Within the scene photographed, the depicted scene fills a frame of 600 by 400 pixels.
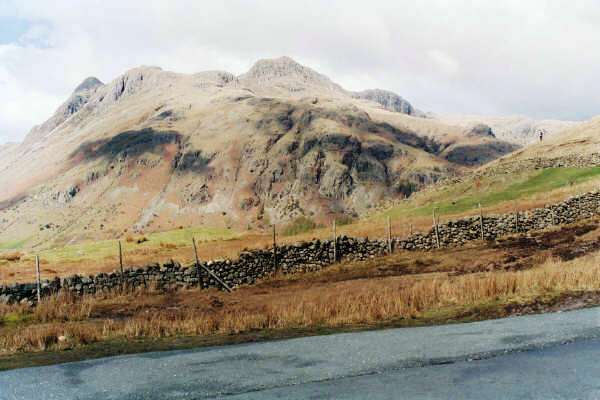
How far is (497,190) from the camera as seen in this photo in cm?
6550

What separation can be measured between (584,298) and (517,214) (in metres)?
28.0

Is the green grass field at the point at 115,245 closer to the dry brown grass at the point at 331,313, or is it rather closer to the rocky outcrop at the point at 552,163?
the dry brown grass at the point at 331,313

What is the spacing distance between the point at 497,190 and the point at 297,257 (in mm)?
32851

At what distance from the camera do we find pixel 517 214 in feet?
150

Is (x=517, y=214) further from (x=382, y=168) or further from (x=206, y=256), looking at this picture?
(x=382, y=168)

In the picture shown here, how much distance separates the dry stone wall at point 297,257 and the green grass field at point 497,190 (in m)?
12.1

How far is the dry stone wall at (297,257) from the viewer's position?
3334 cm

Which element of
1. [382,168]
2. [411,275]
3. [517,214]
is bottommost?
[411,275]

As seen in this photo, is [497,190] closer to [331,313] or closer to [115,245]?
[115,245]

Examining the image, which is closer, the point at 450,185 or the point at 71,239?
the point at 450,185

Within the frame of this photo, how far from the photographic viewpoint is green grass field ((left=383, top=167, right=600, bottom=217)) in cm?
6091

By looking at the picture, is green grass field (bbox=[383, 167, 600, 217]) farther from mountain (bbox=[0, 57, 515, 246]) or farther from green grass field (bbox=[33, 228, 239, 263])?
mountain (bbox=[0, 57, 515, 246])

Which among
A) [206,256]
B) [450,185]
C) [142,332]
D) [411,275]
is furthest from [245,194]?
[142,332]

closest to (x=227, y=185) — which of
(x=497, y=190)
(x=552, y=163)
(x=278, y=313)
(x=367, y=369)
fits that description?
(x=552, y=163)
